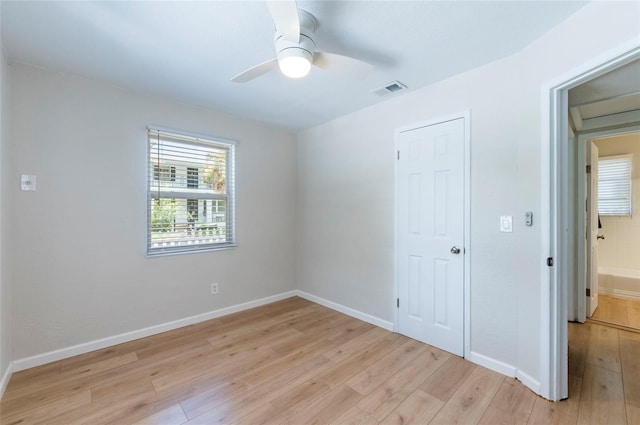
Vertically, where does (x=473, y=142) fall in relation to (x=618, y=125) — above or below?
below

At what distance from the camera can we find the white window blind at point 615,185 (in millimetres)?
3854

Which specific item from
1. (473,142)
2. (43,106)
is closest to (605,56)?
(473,142)

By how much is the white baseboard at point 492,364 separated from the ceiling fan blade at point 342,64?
91.6 inches

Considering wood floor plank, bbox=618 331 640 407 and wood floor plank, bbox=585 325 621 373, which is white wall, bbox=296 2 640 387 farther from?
wood floor plank, bbox=585 325 621 373

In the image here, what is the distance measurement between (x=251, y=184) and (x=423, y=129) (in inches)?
84.2

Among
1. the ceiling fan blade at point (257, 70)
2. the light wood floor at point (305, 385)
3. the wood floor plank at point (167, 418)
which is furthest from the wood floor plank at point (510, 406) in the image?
the ceiling fan blade at point (257, 70)

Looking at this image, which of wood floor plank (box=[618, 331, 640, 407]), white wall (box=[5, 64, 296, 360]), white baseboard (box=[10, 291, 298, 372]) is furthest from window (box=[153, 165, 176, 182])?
wood floor plank (box=[618, 331, 640, 407])

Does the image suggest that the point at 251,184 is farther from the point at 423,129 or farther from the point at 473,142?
the point at 473,142

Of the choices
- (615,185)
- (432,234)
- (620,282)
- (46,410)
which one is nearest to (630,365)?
(432,234)

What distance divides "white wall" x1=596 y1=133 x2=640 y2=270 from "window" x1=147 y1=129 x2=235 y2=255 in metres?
5.35

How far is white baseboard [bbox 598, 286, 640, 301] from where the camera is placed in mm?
3693

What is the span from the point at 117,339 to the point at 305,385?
6.15ft

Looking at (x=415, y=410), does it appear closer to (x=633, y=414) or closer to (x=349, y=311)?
(x=633, y=414)

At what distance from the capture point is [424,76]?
2387 millimetres
